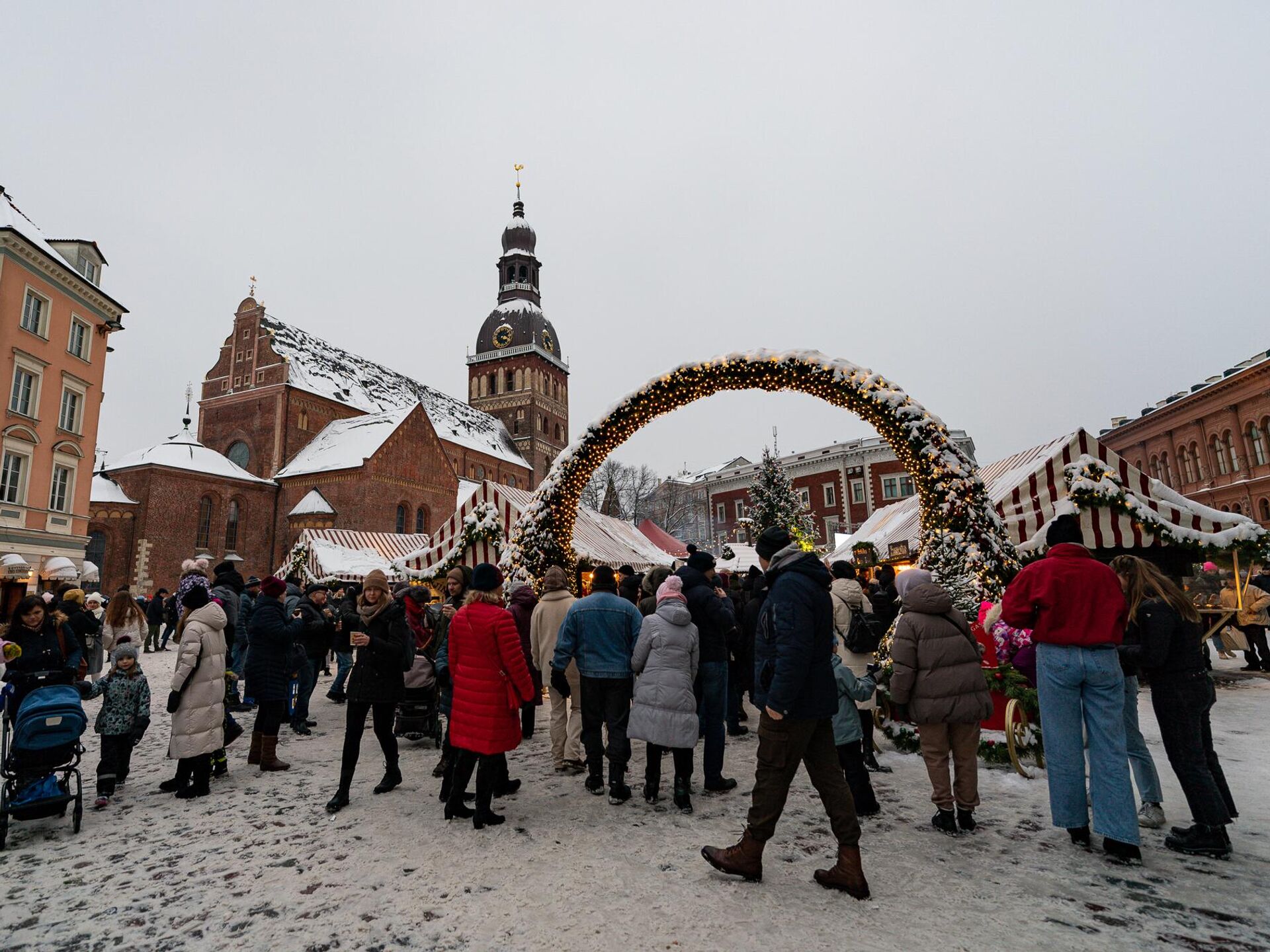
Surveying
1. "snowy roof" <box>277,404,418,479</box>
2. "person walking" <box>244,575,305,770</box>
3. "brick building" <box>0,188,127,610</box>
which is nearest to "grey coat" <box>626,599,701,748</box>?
"person walking" <box>244,575,305,770</box>

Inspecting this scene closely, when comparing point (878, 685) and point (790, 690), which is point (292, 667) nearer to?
point (790, 690)

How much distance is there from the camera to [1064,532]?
3.96 metres

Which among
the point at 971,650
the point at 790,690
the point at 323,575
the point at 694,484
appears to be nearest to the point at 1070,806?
the point at 971,650

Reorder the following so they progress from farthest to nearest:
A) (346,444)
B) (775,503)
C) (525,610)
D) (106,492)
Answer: (346,444) → (106,492) → (775,503) → (525,610)

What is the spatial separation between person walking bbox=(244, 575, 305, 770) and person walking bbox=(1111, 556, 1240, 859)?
22.2 ft

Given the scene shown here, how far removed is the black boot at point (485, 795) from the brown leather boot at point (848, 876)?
7.23 feet

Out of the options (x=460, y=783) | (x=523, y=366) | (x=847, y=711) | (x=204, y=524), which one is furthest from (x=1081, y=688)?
(x=523, y=366)

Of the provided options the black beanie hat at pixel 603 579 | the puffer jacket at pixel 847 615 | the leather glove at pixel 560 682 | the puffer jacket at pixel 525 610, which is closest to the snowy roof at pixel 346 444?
the puffer jacket at pixel 525 610

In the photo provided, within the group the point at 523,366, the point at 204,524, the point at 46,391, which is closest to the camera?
the point at 46,391

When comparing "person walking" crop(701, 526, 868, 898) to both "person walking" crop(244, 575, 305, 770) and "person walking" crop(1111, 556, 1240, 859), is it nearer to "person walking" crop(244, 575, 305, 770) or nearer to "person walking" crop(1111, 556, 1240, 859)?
"person walking" crop(1111, 556, 1240, 859)

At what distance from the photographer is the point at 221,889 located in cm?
339

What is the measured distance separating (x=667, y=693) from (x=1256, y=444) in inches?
1601

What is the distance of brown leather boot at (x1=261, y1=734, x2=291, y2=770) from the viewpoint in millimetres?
5824

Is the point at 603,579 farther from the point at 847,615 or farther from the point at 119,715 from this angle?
the point at 119,715
